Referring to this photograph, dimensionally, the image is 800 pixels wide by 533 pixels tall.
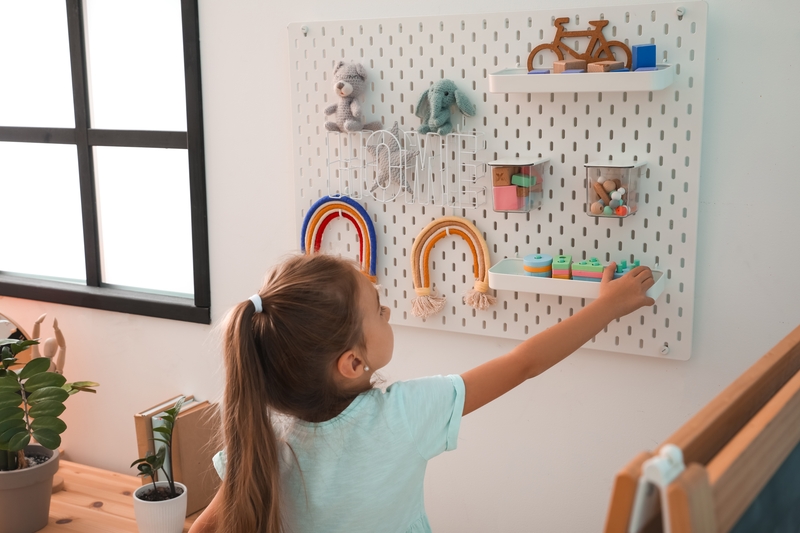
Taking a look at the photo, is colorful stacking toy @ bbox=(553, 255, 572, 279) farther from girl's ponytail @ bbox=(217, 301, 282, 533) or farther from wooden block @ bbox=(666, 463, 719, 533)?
wooden block @ bbox=(666, 463, 719, 533)

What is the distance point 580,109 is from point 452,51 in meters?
0.26

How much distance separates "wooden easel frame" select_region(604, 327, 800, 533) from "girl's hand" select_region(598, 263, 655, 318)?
48 centimetres

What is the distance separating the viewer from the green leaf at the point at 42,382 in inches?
62.8

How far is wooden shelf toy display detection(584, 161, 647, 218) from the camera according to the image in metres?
1.25

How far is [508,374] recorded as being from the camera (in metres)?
1.11

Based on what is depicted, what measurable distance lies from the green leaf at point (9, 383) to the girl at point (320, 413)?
71 cm

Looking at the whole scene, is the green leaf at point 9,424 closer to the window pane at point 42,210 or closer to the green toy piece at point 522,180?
the window pane at point 42,210

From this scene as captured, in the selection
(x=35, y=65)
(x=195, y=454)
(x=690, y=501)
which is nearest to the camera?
(x=690, y=501)

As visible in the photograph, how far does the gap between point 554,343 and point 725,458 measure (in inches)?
24.2

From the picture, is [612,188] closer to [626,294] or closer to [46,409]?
[626,294]

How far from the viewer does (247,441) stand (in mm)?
1001

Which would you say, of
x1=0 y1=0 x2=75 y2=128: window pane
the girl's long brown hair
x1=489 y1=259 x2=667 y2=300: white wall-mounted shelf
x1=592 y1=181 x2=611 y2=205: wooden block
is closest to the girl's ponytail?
the girl's long brown hair

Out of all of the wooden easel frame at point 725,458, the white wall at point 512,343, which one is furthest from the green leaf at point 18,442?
the wooden easel frame at point 725,458

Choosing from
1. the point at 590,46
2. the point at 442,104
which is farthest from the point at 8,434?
the point at 590,46
